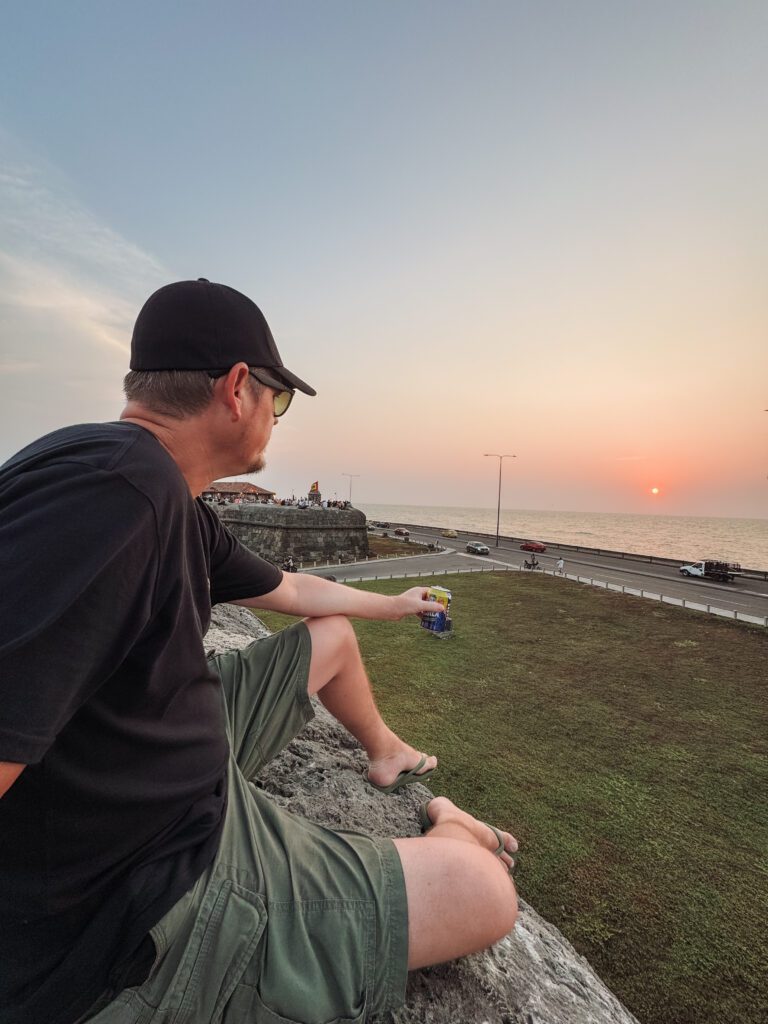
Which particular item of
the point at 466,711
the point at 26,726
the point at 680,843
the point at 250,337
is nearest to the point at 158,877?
the point at 26,726

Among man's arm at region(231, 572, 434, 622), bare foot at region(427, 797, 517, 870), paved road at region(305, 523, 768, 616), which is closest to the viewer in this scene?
bare foot at region(427, 797, 517, 870)

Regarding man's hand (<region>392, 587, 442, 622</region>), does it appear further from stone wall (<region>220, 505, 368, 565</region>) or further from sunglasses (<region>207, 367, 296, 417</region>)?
stone wall (<region>220, 505, 368, 565</region>)

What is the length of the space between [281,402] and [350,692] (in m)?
1.58

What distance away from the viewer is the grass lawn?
389 centimetres

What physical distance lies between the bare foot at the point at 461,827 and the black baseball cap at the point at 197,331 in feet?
6.45

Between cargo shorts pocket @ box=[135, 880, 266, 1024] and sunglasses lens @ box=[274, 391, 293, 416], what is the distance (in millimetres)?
1465

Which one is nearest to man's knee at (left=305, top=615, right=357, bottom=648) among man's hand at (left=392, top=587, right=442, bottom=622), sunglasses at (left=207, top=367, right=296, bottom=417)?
man's hand at (left=392, top=587, right=442, bottom=622)

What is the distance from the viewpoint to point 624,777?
6.55m

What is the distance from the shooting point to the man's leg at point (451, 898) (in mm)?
1614

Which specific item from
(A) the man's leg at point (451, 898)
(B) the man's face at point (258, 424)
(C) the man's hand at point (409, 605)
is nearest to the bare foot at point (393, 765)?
(C) the man's hand at point (409, 605)

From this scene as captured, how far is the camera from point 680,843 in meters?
5.26

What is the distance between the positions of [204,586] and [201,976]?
1.02m

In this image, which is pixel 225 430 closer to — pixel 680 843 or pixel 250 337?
pixel 250 337

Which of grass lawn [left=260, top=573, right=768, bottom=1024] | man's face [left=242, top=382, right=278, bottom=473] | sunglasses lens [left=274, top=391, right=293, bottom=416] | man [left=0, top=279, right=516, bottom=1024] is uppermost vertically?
sunglasses lens [left=274, top=391, right=293, bottom=416]
